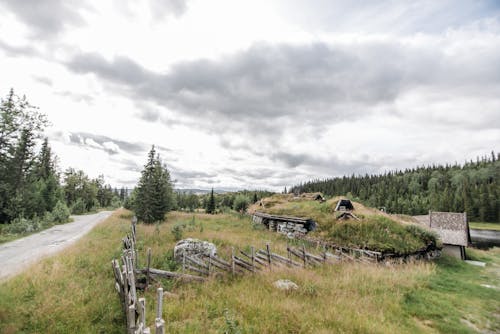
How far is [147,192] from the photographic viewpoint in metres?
30.7

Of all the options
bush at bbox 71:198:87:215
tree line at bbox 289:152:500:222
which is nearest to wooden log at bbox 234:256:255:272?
tree line at bbox 289:152:500:222

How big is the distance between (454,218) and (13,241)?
43.3 meters

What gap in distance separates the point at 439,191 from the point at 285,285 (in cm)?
11572

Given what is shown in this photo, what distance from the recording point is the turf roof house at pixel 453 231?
24047 millimetres

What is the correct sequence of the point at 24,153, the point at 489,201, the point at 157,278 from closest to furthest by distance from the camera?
the point at 157,278
the point at 24,153
the point at 489,201

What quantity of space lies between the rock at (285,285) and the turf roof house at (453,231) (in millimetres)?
22481

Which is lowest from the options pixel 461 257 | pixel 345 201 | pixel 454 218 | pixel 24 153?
pixel 461 257

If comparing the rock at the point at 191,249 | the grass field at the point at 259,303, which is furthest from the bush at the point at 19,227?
the rock at the point at 191,249

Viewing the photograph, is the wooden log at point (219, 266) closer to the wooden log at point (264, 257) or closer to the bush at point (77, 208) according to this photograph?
the wooden log at point (264, 257)

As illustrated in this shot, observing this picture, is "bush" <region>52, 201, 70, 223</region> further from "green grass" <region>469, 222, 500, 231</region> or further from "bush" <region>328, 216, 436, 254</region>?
"green grass" <region>469, 222, 500, 231</region>

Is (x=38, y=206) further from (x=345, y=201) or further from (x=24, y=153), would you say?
(x=345, y=201)

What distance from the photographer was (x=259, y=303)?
745cm

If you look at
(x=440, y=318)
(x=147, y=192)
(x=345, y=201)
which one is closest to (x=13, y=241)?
(x=147, y=192)

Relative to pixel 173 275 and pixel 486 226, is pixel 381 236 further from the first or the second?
pixel 486 226
